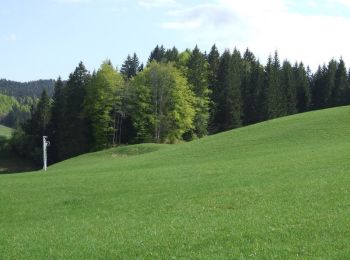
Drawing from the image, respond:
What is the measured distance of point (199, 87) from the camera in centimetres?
9588

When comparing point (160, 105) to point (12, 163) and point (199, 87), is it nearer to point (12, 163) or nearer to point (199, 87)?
point (199, 87)

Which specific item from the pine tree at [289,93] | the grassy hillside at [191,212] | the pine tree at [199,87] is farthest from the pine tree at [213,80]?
the grassy hillside at [191,212]

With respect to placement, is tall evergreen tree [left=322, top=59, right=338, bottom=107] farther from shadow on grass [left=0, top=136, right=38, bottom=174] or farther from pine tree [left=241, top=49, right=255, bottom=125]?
shadow on grass [left=0, top=136, right=38, bottom=174]

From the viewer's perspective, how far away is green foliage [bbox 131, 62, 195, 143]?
276 ft

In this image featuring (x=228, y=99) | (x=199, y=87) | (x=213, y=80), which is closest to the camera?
(x=199, y=87)

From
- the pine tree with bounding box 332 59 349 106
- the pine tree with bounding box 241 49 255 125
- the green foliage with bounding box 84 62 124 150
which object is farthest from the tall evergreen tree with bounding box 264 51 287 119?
the green foliage with bounding box 84 62 124 150

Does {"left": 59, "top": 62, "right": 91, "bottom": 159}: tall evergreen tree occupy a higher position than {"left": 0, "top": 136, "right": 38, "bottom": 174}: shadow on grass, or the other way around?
{"left": 59, "top": 62, "right": 91, "bottom": 159}: tall evergreen tree

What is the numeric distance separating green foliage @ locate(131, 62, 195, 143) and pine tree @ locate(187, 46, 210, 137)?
6013 mm

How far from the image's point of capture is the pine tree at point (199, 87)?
9188cm

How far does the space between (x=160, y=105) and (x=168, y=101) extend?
1589 mm

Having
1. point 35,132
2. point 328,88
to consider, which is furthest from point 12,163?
point 328,88

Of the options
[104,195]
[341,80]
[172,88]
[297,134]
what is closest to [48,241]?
[104,195]

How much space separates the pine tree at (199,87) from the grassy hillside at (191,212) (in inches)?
2171

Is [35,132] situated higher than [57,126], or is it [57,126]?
[57,126]
